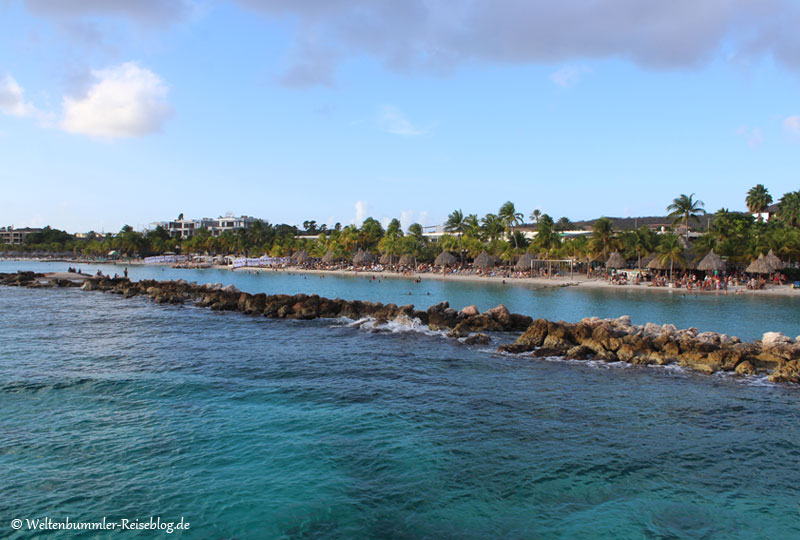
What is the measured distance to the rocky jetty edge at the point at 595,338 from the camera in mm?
22562

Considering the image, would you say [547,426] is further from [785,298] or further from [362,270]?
[362,270]

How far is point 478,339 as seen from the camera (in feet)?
92.0

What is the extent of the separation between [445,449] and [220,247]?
143m

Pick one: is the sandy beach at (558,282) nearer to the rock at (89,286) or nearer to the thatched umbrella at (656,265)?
the thatched umbrella at (656,265)

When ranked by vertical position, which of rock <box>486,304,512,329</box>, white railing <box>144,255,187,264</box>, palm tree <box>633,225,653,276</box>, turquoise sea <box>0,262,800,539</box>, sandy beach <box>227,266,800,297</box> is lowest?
turquoise sea <box>0,262,800,539</box>

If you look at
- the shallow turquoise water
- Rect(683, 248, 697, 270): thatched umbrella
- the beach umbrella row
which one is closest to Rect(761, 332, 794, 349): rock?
the shallow turquoise water

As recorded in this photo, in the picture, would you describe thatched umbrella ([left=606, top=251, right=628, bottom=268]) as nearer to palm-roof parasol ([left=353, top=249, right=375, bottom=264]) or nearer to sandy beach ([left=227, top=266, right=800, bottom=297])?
sandy beach ([left=227, top=266, right=800, bottom=297])

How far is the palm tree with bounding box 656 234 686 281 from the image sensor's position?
6356 centimetres

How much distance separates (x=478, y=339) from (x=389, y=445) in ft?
48.6

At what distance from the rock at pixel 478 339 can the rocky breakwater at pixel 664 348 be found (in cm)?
184

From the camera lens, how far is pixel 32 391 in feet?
61.0

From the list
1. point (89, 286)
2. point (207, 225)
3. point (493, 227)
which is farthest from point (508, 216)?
point (207, 225)

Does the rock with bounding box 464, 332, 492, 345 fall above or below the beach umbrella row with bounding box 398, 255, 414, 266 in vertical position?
below

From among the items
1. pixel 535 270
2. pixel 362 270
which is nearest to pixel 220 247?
pixel 362 270
